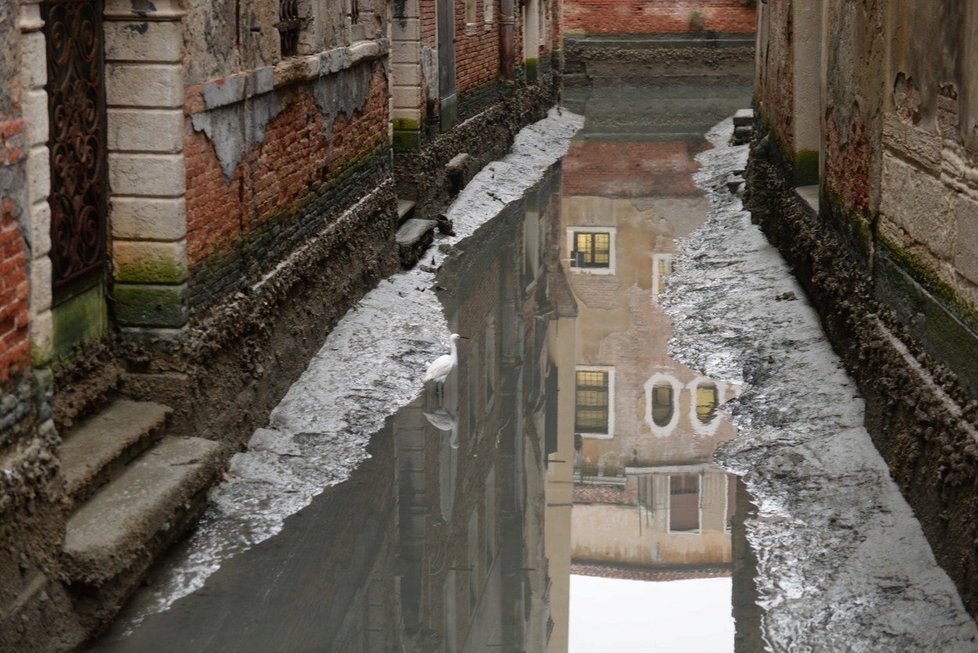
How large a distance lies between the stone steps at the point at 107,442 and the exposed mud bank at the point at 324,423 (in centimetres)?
51

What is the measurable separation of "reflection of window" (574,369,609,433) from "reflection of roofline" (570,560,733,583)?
2.02 m

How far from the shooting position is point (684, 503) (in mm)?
8383

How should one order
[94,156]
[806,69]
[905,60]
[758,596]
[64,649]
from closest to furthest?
[64,649] → [758,596] → [94,156] → [905,60] → [806,69]

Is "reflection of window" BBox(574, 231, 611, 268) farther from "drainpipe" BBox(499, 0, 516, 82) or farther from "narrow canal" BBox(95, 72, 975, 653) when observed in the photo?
"drainpipe" BBox(499, 0, 516, 82)

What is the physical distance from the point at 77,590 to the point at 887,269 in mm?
4568

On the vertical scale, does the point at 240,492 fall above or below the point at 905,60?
below

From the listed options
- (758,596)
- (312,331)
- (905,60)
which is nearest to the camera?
(758,596)

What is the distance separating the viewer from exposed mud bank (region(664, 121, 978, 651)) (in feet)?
20.4

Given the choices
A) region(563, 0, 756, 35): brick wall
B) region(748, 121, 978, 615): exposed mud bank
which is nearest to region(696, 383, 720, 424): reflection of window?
region(748, 121, 978, 615): exposed mud bank

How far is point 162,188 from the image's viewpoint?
24.5 ft

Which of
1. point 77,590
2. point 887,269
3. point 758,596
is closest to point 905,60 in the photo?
point 887,269

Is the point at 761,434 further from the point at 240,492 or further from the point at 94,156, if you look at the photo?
the point at 94,156

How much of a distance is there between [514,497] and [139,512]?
2516 mm

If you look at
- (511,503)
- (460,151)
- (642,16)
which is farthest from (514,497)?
(642,16)
